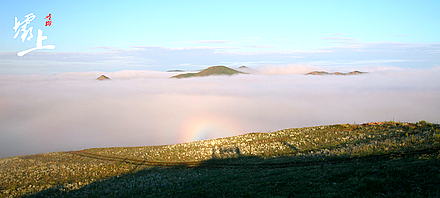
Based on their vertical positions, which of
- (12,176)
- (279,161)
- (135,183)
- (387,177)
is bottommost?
(12,176)

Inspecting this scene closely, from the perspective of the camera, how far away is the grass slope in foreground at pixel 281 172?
13.4 m

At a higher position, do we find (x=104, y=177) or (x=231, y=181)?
(x=231, y=181)

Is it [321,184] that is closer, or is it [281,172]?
[321,184]

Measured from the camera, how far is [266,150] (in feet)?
109

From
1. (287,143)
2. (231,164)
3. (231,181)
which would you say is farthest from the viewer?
(287,143)

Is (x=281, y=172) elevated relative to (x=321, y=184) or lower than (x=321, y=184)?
lower

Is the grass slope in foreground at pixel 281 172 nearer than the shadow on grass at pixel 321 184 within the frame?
No

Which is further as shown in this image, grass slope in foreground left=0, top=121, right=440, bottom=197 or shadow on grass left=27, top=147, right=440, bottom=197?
grass slope in foreground left=0, top=121, right=440, bottom=197

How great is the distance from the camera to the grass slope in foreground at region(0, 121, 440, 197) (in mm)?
13445

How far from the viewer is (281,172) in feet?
64.0

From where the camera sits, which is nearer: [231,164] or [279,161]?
[279,161]

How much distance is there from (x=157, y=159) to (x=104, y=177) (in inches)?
378

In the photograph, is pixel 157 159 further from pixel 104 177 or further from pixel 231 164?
pixel 231 164

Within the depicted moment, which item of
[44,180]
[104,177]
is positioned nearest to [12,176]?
[44,180]
